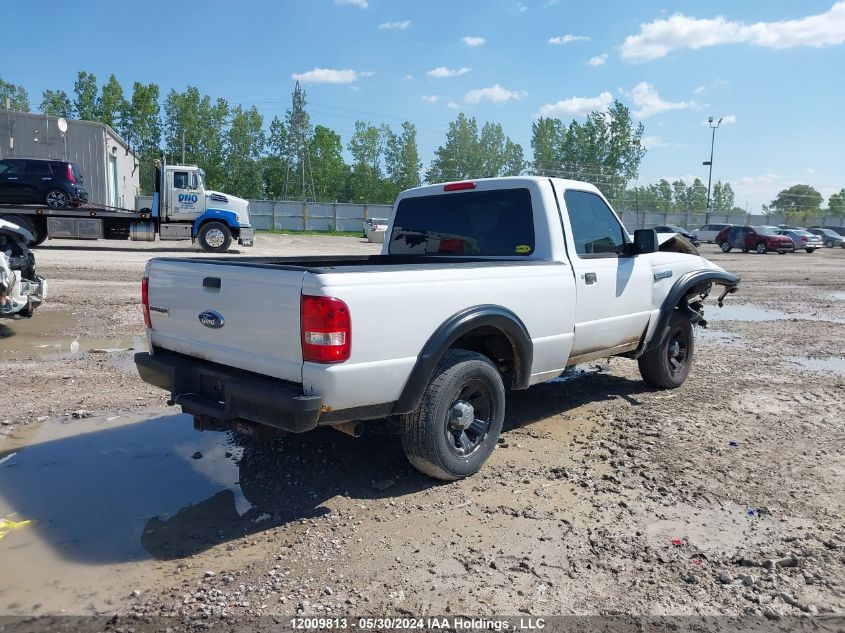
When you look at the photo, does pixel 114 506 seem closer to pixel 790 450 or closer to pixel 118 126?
pixel 790 450

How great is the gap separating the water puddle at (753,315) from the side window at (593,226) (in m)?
6.74

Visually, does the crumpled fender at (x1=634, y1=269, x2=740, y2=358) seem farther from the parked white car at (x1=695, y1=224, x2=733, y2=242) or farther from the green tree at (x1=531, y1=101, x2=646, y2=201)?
the green tree at (x1=531, y1=101, x2=646, y2=201)

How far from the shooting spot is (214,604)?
291 centimetres

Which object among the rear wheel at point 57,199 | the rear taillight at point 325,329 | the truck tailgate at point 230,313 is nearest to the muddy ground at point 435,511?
the truck tailgate at point 230,313

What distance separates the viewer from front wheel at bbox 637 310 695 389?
21.2 ft

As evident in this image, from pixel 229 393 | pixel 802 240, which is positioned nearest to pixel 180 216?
pixel 229 393

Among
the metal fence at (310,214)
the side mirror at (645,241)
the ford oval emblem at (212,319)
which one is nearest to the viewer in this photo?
the ford oval emblem at (212,319)

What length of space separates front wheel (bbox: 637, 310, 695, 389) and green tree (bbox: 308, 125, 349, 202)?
7409 cm

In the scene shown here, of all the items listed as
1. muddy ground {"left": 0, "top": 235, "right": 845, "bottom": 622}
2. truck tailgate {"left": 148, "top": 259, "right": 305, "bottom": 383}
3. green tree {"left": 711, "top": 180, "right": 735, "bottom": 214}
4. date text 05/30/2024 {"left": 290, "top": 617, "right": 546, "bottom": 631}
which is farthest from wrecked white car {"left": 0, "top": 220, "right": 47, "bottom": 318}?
green tree {"left": 711, "top": 180, "right": 735, "bottom": 214}

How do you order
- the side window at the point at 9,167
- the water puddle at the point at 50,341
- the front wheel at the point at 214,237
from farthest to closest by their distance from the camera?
the front wheel at the point at 214,237, the side window at the point at 9,167, the water puddle at the point at 50,341

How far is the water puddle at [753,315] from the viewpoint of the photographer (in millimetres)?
11852

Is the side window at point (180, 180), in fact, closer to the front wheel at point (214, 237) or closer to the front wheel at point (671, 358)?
the front wheel at point (214, 237)

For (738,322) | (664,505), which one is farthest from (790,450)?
(738,322)

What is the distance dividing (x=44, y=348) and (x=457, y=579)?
22.1ft
